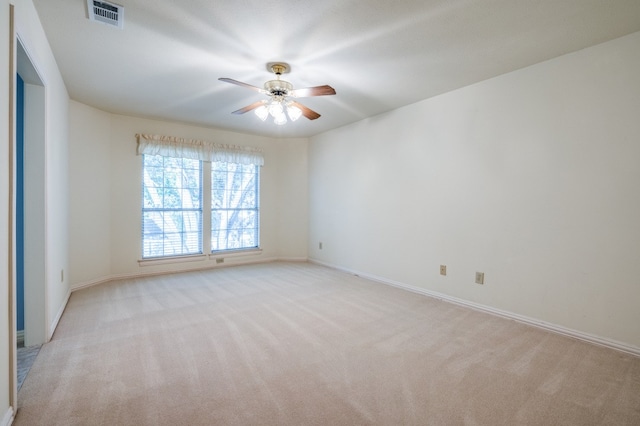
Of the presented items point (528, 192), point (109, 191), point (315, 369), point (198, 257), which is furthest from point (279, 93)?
point (198, 257)

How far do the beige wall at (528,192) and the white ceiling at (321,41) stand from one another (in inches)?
12.9

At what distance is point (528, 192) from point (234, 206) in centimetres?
450

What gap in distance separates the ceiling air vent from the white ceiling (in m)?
0.05

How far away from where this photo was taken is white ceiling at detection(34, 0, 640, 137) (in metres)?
2.01

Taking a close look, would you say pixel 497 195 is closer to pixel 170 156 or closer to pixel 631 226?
pixel 631 226

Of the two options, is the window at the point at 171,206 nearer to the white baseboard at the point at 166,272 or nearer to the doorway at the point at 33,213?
the white baseboard at the point at 166,272

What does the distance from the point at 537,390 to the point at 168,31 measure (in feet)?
11.8

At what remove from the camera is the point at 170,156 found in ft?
15.6

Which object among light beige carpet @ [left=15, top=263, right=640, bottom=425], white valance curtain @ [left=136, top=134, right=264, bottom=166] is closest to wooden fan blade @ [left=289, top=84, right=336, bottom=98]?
light beige carpet @ [left=15, top=263, right=640, bottom=425]

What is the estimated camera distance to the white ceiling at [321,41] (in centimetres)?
201

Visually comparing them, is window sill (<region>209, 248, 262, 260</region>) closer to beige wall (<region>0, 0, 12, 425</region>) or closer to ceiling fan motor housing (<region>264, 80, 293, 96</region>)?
ceiling fan motor housing (<region>264, 80, 293, 96</region>)

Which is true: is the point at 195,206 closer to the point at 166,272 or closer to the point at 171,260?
the point at 171,260

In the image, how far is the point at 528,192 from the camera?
288 centimetres

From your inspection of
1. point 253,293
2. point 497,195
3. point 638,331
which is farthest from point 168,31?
point 638,331
